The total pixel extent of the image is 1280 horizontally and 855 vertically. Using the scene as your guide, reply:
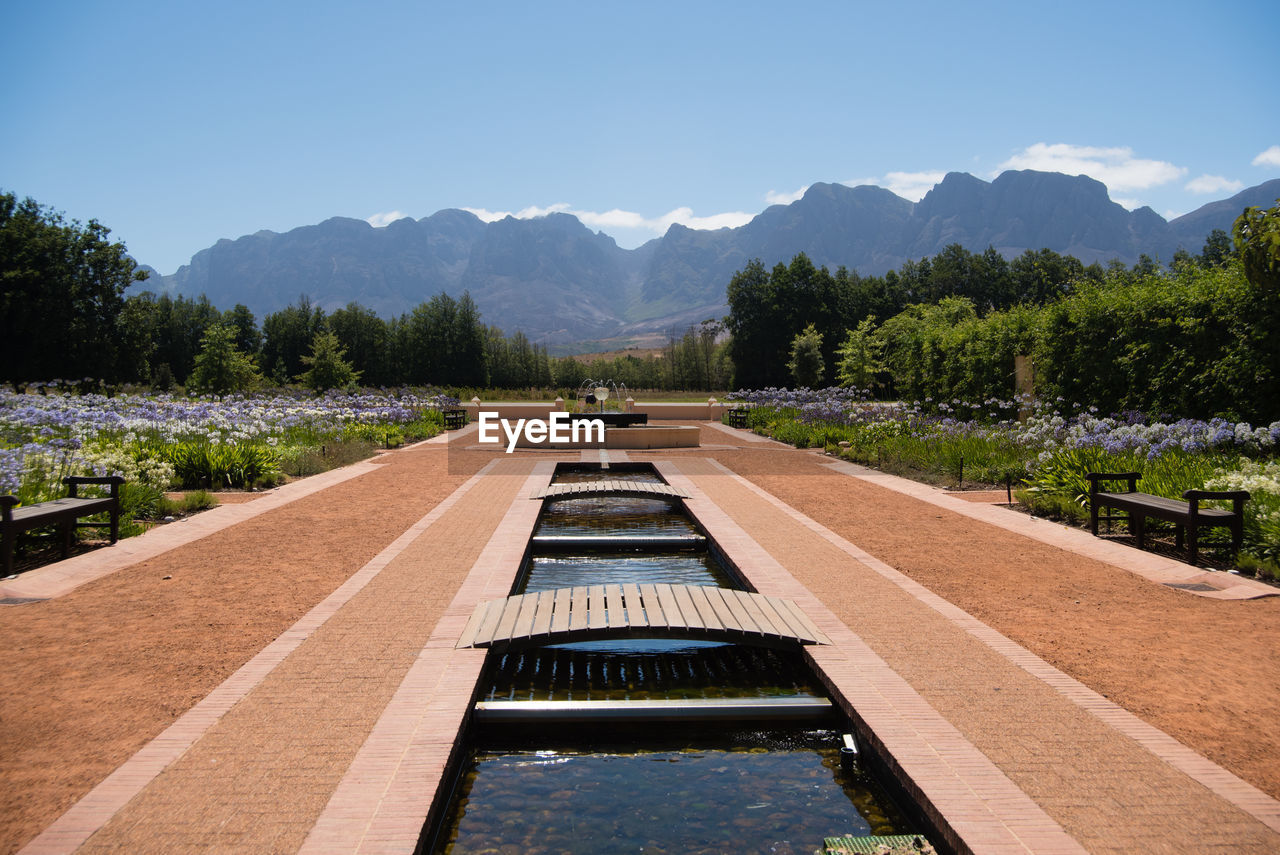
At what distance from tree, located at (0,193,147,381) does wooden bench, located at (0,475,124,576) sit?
31.0m

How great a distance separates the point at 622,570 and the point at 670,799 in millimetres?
4334

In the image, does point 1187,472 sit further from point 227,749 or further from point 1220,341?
point 227,749

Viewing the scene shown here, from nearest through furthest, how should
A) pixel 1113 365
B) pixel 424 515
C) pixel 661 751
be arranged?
pixel 661 751 < pixel 424 515 < pixel 1113 365

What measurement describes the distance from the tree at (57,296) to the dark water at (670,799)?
37.7 meters

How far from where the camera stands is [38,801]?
10.7 ft

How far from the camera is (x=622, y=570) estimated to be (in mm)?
7953

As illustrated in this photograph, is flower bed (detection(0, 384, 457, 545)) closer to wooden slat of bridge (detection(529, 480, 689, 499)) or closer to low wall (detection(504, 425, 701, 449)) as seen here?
wooden slat of bridge (detection(529, 480, 689, 499))

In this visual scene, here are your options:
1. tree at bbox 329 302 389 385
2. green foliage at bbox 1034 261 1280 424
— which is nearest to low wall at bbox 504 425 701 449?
green foliage at bbox 1034 261 1280 424

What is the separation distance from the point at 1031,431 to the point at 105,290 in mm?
38139

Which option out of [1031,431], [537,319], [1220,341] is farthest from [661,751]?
[537,319]

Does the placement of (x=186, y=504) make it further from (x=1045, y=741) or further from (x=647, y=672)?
(x=1045, y=741)

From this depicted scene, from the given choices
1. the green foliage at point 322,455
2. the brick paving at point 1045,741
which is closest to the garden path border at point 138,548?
the green foliage at point 322,455

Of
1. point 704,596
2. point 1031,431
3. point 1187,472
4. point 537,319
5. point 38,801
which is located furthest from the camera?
point 537,319

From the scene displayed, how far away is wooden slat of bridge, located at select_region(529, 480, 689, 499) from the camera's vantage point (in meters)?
11.5
